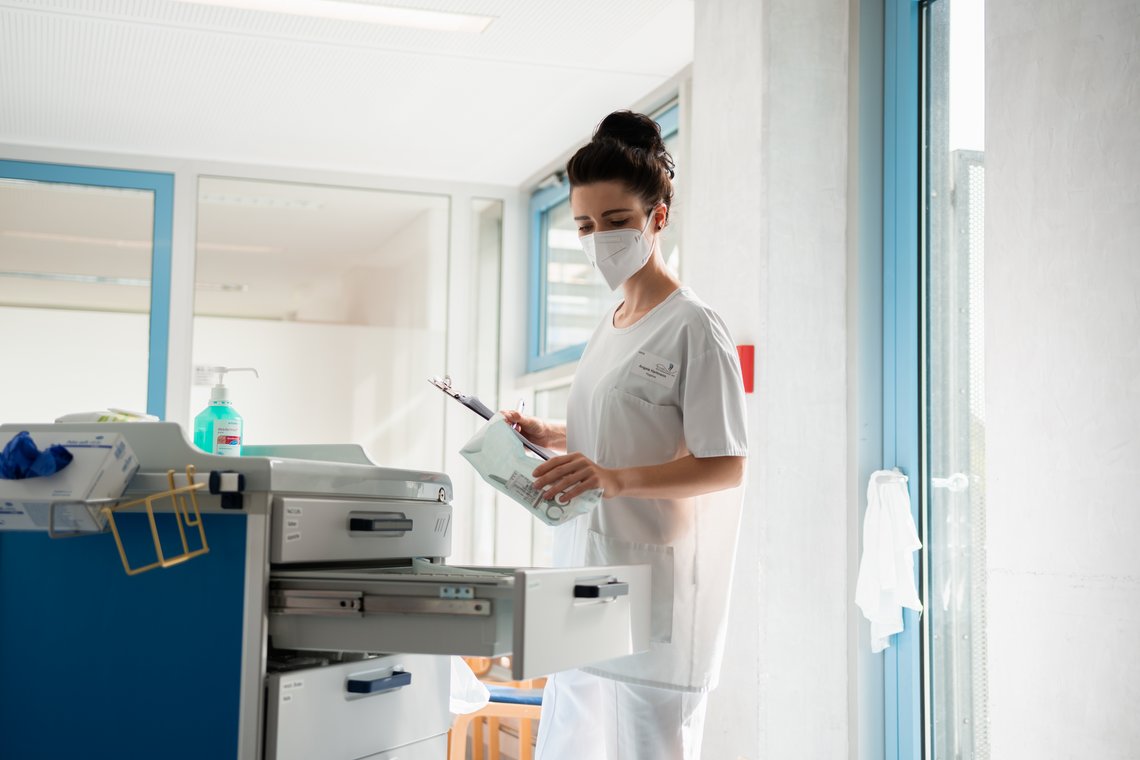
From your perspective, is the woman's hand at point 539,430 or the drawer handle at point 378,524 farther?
the woman's hand at point 539,430

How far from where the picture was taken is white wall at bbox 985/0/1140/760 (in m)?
1.50

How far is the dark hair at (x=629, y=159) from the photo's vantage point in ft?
5.35

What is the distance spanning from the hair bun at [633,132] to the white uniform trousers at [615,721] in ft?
2.57

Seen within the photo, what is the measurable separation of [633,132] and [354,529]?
2.34ft

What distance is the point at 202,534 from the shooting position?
131 cm

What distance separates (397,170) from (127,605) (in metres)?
3.26

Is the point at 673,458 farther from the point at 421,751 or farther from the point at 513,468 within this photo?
the point at 421,751

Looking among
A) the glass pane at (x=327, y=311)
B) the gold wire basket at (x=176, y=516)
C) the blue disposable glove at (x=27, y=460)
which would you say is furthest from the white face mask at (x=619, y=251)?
the glass pane at (x=327, y=311)

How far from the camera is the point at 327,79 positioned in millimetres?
3377

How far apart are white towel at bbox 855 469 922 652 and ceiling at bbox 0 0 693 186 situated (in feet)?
4.61

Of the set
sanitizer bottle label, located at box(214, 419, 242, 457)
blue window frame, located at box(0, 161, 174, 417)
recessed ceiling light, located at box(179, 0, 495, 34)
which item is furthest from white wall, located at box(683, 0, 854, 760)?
blue window frame, located at box(0, 161, 174, 417)

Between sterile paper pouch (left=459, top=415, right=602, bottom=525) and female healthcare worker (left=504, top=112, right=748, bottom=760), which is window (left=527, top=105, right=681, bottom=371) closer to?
female healthcare worker (left=504, top=112, right=748, bottom=760)

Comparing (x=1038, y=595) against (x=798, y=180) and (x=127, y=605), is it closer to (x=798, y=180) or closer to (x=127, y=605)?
(x=798, y=180)

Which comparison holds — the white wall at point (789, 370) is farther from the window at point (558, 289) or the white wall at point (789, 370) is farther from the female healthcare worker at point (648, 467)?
the window at point (558, 289)
